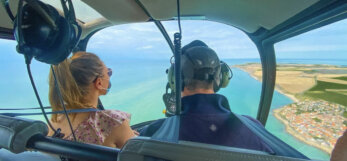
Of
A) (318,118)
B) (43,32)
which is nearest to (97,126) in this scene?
(43,32)

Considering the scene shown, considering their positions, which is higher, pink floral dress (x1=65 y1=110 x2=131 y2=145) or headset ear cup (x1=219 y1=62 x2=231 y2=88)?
headset ear cup (x1=219 y1=62 x2=231 y2=88)

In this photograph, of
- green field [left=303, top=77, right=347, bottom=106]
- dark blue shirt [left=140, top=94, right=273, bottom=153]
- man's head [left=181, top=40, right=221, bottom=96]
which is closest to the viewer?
dark blue shirt [left=140, top=94, right=273, bottom=153]

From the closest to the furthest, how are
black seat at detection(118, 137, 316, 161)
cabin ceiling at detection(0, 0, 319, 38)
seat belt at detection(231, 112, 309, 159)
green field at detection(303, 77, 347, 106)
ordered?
black seat at detection(118, 137, 316, 161) → seat belt at detection(231, 112, 309, 159) → cabin ceiling at detection(0, 0, 319, 38) → green field at detection(303, 77, 347, 106)

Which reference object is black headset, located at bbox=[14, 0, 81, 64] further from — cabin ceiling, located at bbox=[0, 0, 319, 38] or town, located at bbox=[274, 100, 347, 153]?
town, located at bbox=[274, 100, 347, 153]

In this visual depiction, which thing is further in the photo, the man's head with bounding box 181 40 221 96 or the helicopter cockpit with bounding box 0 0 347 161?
the man's head with bounding box 181 40 221 96

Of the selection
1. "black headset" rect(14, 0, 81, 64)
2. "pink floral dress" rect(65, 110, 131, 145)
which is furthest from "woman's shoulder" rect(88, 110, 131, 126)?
"black headset" rect(14, 0, 81, 64)

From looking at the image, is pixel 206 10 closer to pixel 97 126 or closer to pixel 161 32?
pixel 161 32

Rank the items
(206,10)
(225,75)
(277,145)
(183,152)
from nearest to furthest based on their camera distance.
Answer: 1. (183,152)
2. (277,145)
3. (225,75)
4. (206,10)
